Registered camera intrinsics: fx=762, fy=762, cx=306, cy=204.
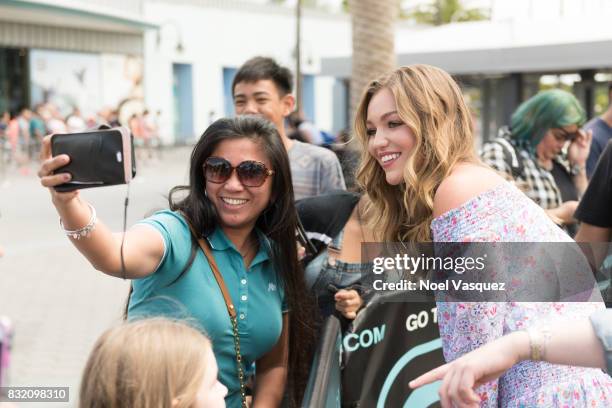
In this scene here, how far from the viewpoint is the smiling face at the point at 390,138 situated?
83.8 inches

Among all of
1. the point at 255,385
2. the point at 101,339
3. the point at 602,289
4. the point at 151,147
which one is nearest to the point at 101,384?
the point at 101,339

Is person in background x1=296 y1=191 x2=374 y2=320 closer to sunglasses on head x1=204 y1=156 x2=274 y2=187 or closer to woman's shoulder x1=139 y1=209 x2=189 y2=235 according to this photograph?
sunglasses on head x1=204 y1=156 x2=274 y2=187

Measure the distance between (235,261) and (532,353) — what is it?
3.51 feet

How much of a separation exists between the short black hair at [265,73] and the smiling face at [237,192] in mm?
1888

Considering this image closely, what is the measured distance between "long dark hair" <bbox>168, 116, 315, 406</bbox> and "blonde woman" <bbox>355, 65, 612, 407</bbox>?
13.7 inches

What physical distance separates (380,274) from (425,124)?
62 cm

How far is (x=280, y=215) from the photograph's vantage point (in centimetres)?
254

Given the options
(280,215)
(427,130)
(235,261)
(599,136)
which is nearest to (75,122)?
(599,136)

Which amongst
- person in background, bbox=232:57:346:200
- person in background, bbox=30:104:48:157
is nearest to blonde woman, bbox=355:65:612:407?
person in background, bbox=232:57:346:200

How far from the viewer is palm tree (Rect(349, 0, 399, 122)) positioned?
805 centimetres

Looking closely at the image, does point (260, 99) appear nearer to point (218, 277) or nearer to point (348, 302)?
A: point (348, 302)

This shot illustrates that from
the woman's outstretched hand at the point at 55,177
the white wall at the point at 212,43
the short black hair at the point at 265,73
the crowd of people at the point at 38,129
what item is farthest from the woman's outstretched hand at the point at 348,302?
the white wall at the point at 212,43

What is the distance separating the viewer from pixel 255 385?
251 cm

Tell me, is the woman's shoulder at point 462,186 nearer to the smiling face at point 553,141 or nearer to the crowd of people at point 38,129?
the smiling face at point 553,141
